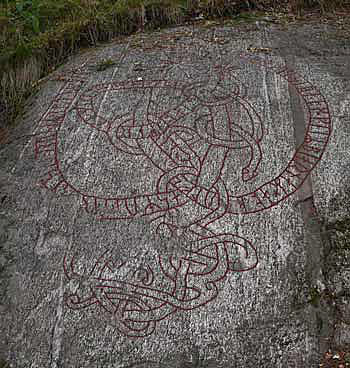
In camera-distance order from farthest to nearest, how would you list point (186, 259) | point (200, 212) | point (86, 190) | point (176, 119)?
1. point (176, 119)
2. point (86, 190)
3. point (200, 212)
4. point (186, 259)

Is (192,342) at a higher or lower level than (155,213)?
lower

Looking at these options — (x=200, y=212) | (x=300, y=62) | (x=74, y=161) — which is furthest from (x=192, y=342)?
(x=300, y=62)

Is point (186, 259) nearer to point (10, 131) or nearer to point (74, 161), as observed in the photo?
point (74, 161)

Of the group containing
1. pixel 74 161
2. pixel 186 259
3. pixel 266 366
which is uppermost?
pixel 74 161

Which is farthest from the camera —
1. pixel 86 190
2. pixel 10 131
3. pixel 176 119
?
pixel 10 131

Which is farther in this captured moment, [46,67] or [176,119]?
[46,67]

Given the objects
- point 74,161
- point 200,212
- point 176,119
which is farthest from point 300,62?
point 74,161

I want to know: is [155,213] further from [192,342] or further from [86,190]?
[192,342]

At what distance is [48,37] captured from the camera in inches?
207

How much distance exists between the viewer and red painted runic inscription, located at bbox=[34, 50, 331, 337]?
106 inches

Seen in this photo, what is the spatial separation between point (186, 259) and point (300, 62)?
2330 mm

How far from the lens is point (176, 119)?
368 centimetres

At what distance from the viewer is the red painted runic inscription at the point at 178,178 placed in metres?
2.68

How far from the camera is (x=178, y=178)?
3.24 m
